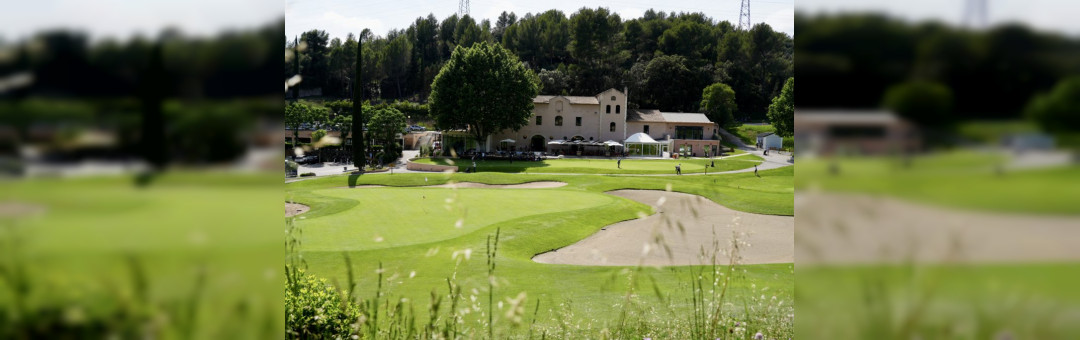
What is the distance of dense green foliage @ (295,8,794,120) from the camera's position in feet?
194

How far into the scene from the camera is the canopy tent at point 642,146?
5077 cm

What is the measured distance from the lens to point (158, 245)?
165 centimetres

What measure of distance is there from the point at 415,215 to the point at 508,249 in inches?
160

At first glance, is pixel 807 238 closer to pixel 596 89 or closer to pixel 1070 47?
pixel 1070 47

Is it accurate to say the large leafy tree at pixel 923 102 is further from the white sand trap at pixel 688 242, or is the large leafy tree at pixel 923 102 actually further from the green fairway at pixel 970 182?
the white sand trap at pixel 688 242

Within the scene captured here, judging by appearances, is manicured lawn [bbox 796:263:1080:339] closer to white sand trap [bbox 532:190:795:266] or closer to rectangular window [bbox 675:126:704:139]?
white sand trap [bbox 532:190:795:266]

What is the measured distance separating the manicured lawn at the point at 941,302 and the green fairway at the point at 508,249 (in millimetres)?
935

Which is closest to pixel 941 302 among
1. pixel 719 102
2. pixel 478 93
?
pixel 478 93

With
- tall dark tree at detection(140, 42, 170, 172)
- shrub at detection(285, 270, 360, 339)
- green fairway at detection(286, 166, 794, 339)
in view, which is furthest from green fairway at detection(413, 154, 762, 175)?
tall dark tree at detection(140, 42, 170, 172)

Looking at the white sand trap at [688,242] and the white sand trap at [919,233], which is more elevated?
the white sand trap at [919,233]

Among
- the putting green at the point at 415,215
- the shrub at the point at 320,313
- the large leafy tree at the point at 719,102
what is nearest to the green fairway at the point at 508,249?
the putting green at the point at 415,215

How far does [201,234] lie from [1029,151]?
67.3 inches

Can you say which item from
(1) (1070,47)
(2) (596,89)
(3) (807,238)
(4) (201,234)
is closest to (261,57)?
(4) (201,234)

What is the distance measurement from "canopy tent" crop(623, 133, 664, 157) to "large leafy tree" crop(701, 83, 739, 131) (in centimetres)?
843
